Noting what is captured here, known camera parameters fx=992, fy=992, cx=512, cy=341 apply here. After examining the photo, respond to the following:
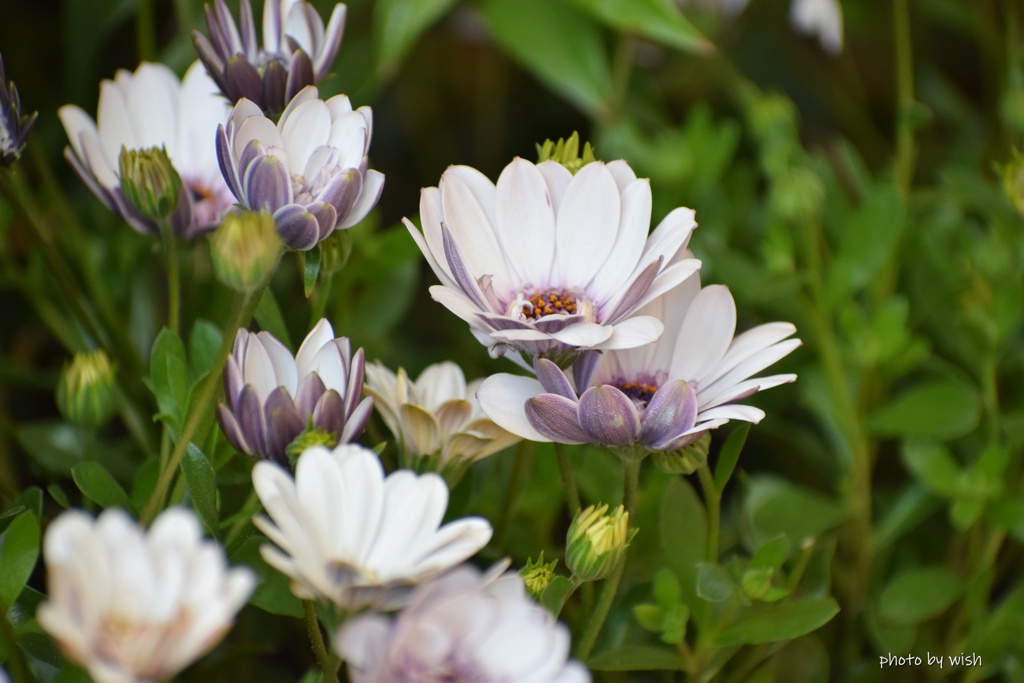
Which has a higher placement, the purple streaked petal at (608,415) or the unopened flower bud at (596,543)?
the purple streaked petal at (608,415)

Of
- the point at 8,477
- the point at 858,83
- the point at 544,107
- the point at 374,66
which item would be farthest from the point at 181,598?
the point at 858,83

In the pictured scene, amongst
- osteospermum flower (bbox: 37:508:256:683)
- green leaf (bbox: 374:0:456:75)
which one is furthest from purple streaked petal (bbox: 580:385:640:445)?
green leaf (bbox: 374:0:456:75)

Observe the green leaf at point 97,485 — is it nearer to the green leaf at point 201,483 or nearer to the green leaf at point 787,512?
the green leaf at point 201,483

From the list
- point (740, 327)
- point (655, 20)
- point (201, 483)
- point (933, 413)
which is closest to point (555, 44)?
point (655, 20)

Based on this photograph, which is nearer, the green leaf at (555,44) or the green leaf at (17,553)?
the green leaf at (17,553)

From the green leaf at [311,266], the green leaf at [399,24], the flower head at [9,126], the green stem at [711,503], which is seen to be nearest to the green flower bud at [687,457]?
the green stem at [711,503]

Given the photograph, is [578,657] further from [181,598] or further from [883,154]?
[883,154]
